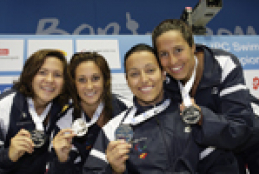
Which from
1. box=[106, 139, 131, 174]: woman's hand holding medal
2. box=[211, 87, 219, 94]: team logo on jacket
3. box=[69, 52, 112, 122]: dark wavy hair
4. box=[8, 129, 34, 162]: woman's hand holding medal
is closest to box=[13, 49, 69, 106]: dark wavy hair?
box=[69, 52, 112, 122]: dark wavy hair

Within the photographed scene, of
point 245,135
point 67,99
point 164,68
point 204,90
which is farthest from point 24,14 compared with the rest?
point 245,135

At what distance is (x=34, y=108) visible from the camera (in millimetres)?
2031

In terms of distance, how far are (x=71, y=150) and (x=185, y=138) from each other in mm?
1035

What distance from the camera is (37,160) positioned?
194 centimetres

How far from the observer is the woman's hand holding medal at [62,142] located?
162cm

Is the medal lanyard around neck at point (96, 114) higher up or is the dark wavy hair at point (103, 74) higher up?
the dark wavy hair at point (103, 74)

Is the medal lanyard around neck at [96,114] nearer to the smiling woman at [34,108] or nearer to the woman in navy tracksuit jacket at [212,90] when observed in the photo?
the smiling woman at [34,108]

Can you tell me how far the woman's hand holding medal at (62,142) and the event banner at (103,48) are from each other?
144cm

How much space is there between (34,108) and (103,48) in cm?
148

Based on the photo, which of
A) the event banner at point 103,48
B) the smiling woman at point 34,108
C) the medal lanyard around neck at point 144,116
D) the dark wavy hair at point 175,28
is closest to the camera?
the medal lanyard around neck at point 144,116

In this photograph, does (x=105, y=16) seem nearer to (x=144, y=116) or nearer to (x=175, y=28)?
(x=175, y=28)

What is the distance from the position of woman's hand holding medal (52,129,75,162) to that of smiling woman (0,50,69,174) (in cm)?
18

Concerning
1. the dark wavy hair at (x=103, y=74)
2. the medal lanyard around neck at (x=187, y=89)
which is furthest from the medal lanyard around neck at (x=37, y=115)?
the medal lanyard around neck at (x=187, y=89)

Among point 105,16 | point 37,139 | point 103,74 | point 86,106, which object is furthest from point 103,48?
point 105,16
